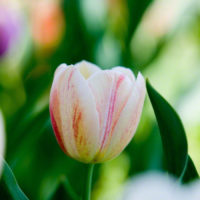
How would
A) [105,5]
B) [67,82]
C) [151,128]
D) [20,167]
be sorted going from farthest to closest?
[105,5], [151,128], [20,167], [67,82]

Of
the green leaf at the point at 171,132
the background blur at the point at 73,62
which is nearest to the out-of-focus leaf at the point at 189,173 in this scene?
the green leaf at the point at 171,132

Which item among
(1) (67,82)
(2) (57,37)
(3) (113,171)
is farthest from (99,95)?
(2) (57,37)

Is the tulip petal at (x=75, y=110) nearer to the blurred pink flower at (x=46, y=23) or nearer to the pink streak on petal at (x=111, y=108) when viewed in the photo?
the pink streak on petal at (x=111, y=108)

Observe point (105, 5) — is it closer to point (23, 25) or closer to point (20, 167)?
point (23, 25)

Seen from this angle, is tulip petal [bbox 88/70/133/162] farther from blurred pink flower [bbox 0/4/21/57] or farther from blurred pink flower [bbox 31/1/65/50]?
blurred pink flower [bbox 31/1/65/50]

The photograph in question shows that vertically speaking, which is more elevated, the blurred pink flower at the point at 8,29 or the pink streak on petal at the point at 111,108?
the pink streak on petal at the point at 111,108

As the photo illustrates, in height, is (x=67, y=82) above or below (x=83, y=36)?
above

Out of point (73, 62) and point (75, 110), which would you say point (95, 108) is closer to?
point (75, 110)
